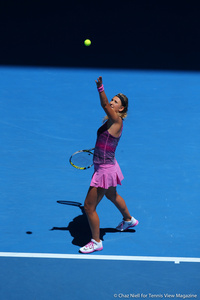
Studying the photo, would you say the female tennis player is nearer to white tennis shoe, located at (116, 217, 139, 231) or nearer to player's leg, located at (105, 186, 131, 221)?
player's leg, located at (105, 186, 131, 221)

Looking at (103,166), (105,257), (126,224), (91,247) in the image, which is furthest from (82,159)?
(105,257)

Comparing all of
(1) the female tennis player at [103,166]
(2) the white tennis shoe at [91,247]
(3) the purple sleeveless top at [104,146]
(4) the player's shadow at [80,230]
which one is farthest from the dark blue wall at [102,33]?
(2) the white tennis shoe at [91,247]

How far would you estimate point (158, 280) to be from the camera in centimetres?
650

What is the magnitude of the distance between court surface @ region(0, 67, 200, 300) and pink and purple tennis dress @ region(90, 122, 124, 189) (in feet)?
2.73

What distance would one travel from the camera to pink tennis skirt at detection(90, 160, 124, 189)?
7.02 meters

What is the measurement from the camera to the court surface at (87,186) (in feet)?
21.4

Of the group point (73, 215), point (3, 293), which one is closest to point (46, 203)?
point (73, 215)

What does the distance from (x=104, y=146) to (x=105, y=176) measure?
368 millimetres

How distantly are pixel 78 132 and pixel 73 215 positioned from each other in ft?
8.51

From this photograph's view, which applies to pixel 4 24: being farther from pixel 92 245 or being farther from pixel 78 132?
pixel 92 245

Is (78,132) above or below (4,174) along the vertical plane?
above

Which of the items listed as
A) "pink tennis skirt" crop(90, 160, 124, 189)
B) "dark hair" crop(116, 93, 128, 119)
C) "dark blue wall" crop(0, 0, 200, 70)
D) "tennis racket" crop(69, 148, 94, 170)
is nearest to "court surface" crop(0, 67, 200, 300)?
"dark blue wall" crop(0, 0, 200, 70)

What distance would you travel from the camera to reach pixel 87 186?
861 cm

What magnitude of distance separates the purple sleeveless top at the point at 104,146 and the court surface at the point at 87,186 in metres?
1.07
